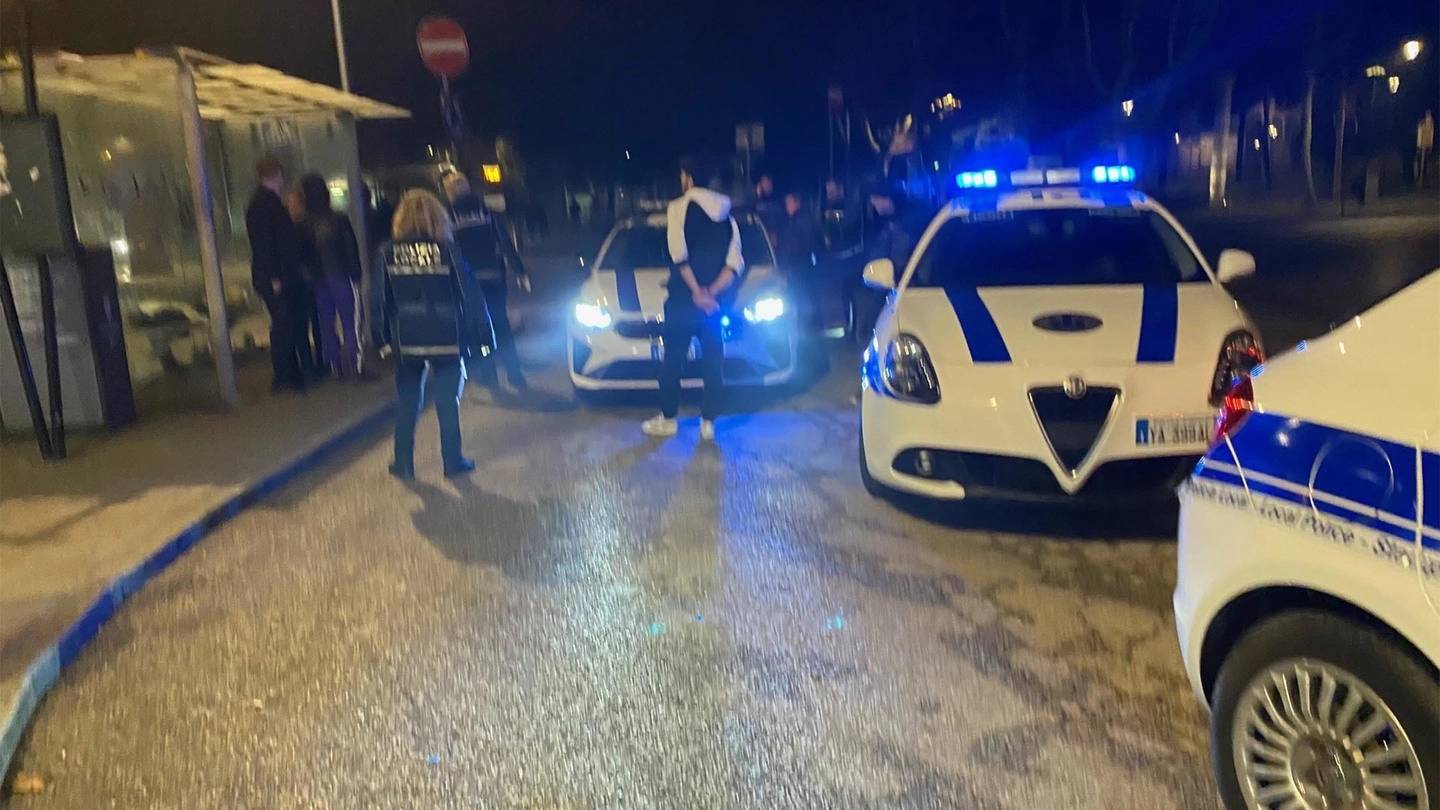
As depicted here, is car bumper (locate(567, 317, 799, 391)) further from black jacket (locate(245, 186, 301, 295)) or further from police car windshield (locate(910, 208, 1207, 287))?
black jacket (locate(245, 186, 301, 295))

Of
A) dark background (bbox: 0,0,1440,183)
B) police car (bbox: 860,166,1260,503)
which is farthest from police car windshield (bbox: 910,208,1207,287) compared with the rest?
dark background (bbox: 0,0,1440,183)

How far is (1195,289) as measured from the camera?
5.76 metres

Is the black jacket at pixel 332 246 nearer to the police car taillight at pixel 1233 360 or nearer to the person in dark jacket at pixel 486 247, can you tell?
the person in dark jacket at pixel 486 247

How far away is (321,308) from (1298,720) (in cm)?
843

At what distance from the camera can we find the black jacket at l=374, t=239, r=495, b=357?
6.40 metres

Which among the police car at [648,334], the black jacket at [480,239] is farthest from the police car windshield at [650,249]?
the black jacket at [480,239]

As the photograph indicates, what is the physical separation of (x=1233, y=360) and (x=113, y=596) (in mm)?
5153

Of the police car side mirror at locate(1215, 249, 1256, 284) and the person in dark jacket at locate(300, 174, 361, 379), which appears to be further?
the person in dark jacket at locate(300, 174, 361, 379)

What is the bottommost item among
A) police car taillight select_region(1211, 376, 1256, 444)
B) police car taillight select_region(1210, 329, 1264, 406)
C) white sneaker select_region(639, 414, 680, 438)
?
white sneaker select_region(639, 414, 680, 438)

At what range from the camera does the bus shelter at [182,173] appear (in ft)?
27.9

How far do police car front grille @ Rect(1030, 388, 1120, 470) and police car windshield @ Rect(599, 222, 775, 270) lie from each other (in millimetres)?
3921

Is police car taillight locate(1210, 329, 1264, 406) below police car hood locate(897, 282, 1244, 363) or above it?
below

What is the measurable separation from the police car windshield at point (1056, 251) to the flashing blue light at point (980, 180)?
1.69 ft

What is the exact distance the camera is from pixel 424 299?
21.1 ft
